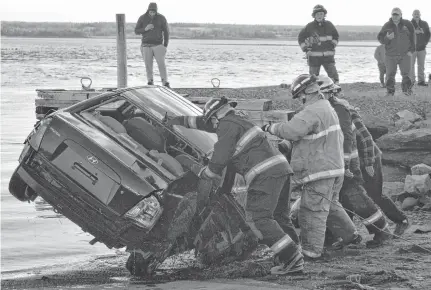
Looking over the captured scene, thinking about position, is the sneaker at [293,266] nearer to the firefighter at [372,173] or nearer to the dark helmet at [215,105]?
the dark helmet at [215,105]

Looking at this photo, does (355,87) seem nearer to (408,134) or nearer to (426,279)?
(408,134)

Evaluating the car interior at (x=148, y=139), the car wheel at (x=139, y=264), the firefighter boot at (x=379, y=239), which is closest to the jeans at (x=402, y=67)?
the firefighter boot at (x=379, y=239)

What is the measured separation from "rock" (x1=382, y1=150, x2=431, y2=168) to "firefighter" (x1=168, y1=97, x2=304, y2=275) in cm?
595

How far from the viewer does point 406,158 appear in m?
14.3

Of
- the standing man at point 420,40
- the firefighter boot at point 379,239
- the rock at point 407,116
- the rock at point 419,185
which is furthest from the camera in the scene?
the standing man at point 420,40

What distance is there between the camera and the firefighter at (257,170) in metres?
8.41

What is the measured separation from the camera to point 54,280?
29.7 ft

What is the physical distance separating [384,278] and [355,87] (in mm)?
13025

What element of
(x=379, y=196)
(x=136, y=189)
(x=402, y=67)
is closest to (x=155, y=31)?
(x=402, y=67)

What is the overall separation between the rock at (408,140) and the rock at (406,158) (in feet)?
0.20

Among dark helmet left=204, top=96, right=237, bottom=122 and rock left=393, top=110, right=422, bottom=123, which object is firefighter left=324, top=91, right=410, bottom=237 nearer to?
dark helmet left=204, top=96, right=237, bottom=122

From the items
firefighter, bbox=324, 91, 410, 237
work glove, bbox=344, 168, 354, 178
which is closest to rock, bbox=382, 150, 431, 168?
firefighter, bbox=324, 91, 410, 237

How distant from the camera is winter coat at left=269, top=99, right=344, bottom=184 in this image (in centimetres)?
908

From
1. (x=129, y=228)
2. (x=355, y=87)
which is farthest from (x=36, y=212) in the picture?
(x=355, y=87)
